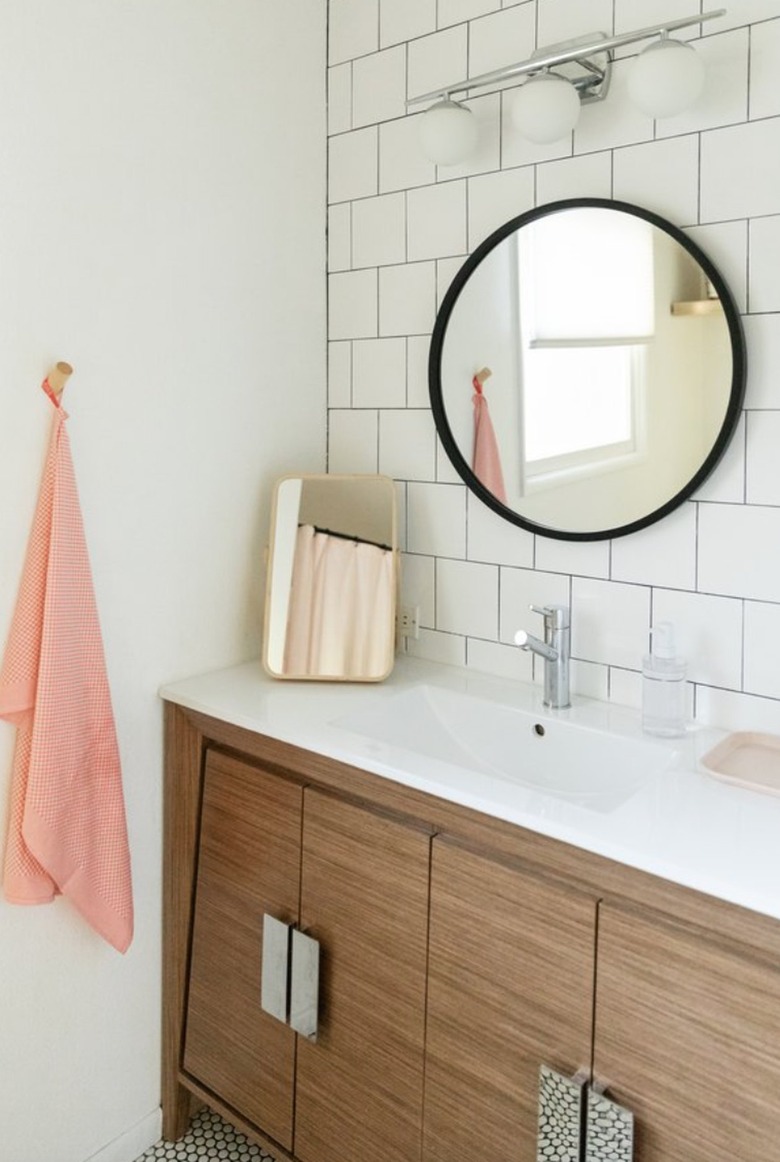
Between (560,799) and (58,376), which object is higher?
(58,376)

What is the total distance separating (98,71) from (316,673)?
112 cm

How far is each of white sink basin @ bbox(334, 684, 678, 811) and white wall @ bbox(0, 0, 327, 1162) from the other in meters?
0.40

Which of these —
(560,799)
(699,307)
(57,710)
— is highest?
(699,307)

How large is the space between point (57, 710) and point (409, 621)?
29.7 inches

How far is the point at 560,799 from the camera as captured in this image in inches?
56.6

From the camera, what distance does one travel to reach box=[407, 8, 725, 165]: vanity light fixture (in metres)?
1.38

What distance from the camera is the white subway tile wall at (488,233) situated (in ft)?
4.83

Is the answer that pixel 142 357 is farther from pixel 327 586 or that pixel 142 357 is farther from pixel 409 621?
pixel 409 621

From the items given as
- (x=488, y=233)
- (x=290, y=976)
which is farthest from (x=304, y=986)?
(x=488, y=233)

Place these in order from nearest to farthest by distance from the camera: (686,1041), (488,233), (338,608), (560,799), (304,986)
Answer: (686,1041), (560,799), (304,986), (488,233), (338,608)

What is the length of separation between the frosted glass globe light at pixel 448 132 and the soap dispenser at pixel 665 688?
2.95ft

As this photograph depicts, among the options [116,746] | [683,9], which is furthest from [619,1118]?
[683,9]

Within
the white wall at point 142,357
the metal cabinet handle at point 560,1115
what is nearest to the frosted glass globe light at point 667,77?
the white wall at point 142,357

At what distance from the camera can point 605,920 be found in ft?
3.89
